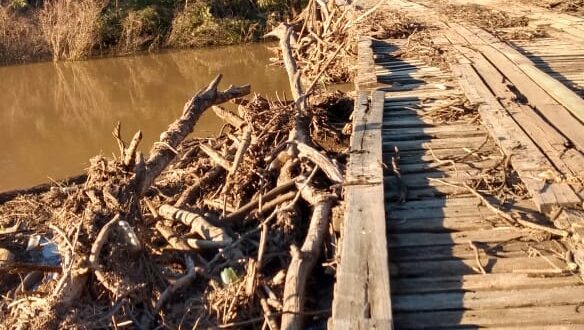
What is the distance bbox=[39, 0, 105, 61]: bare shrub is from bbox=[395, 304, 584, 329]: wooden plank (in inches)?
818

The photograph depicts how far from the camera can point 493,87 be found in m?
6.14

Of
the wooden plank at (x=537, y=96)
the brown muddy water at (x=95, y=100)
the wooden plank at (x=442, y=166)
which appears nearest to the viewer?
the wooden plank at (x=442, y=166)

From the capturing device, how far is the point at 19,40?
2202cm

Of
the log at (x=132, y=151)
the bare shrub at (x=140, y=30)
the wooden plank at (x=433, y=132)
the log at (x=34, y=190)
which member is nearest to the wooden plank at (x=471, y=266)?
the wooden plank at (x=433, y=132)

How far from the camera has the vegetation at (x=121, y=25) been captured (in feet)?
71.9

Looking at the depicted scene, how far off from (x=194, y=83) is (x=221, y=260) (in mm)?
14208

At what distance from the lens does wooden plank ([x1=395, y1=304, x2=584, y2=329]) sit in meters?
2.87

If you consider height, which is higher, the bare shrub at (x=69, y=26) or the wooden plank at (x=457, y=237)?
the wooden plank at (x=457, y=237)

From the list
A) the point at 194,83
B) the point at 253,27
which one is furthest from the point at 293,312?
the point at 253,27

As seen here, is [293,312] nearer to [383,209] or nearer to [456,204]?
[383,209]

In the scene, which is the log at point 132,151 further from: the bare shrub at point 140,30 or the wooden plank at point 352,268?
the bare shrub at point 140,30

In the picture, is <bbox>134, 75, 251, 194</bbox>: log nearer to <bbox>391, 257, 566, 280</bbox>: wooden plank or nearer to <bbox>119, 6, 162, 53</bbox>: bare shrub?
<bbox>391, 257, 566, 280</bbox>: wooden plank

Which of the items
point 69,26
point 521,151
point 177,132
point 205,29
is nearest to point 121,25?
point 69,26

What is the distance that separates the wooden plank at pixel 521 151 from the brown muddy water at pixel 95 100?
6.46 m
